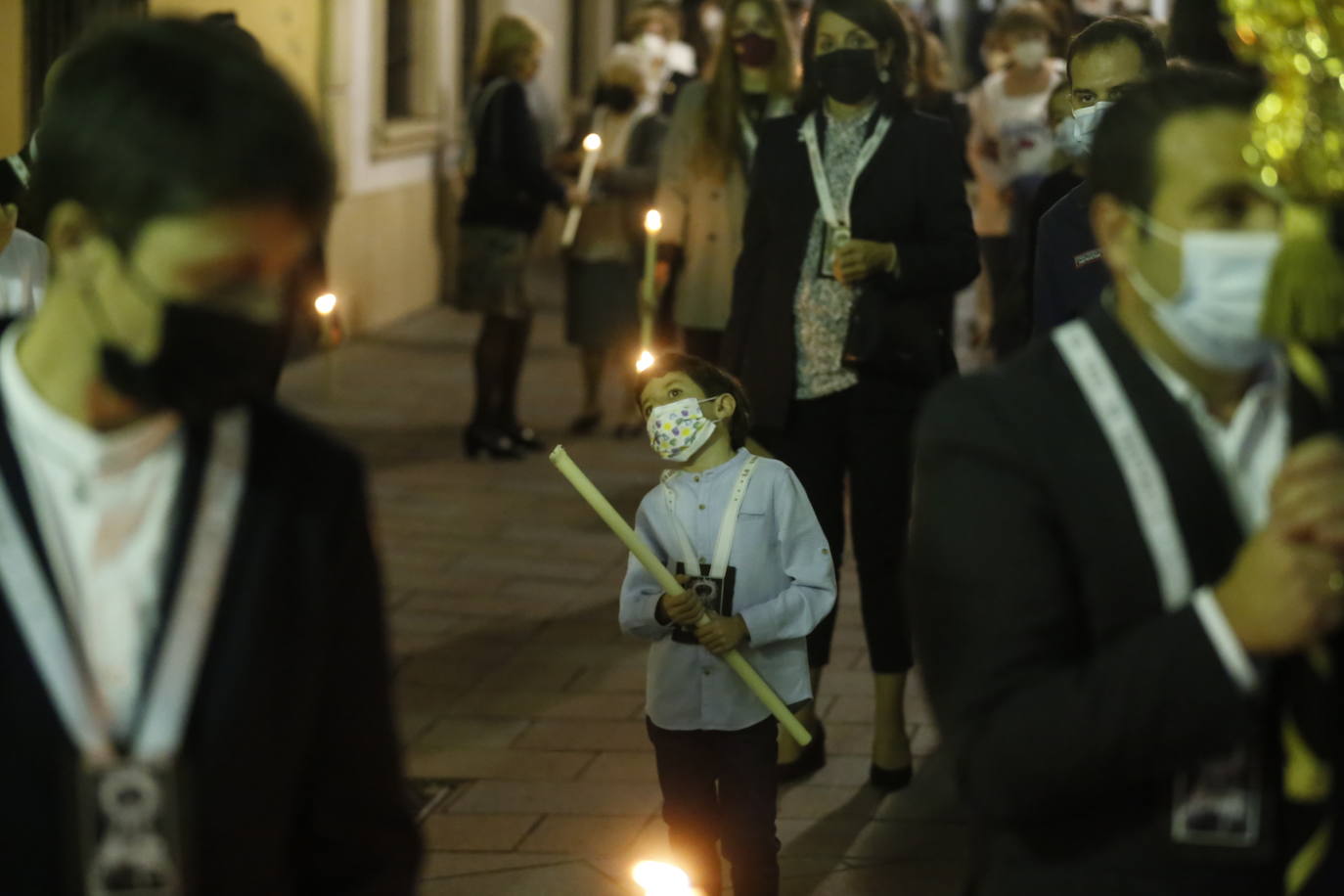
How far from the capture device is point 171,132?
205 cm

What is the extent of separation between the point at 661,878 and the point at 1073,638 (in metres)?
1.95

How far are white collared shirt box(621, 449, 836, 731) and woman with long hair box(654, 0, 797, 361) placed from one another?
2338 millimetres

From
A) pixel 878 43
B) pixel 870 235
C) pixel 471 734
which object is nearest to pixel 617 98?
pixel 471 734

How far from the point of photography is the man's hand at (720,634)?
4.54 meters

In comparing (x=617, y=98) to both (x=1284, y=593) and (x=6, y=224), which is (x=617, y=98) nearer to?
(x=6, y=224)

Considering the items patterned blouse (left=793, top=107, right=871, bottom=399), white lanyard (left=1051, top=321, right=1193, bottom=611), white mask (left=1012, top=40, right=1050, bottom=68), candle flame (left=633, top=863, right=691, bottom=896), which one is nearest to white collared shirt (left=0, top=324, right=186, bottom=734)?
white lanyard (left=1051, top=321, right=1193, bottom=611)

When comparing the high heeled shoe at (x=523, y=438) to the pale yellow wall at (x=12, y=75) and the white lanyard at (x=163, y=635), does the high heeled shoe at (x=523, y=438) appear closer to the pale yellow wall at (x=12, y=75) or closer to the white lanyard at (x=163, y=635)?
the pale yellow wall at (x=12, y=75)

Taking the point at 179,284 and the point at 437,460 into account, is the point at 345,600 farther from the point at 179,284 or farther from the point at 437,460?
the point at 437,460

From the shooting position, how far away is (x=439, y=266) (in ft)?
56.1

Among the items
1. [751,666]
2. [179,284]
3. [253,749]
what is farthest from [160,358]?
[751,666]

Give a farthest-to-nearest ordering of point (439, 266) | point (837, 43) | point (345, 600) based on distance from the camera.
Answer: point (439, 266) < point (837, 43) < point (345, 600)

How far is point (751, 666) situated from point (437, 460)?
6.52 meters

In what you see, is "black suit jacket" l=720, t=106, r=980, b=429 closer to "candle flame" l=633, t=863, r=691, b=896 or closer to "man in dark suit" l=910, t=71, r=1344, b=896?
"candle flame" l=633, t=863, r=691, b=896

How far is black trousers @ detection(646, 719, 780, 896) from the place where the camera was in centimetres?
466
